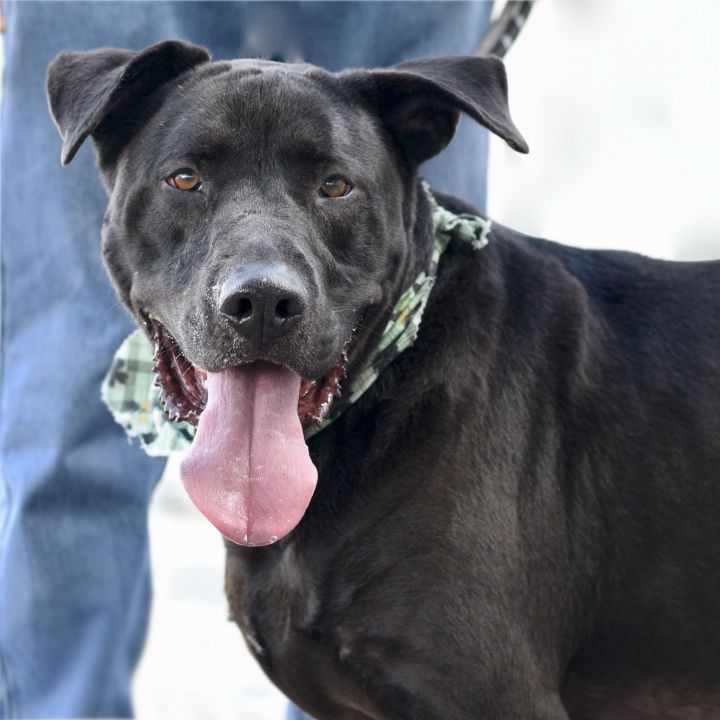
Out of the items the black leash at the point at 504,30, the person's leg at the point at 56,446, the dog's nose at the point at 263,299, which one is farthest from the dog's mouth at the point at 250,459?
the black leash at the point at 504,30

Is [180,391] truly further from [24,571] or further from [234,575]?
[24,571]

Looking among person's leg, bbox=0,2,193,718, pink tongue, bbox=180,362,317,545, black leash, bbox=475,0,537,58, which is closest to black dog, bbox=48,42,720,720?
pink tongue, bbox=180,362,317,545

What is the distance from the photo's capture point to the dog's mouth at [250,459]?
115 inches

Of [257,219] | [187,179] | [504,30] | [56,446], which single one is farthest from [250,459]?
[504,30]

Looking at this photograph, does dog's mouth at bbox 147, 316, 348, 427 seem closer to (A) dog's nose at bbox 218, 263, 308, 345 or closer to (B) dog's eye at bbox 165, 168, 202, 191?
(A) dog's nose at bbox 218, 263, 308, 345

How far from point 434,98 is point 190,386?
2.96ft

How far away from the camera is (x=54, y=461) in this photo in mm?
3908

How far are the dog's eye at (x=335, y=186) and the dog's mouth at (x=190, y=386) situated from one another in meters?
0.37

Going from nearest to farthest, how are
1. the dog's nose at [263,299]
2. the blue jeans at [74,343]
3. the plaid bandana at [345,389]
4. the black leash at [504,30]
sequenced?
the dog's nose at [263,299] → the plaid bandana at [345,389] → the black leash at [504,30] → the blue jeans at [74,343]

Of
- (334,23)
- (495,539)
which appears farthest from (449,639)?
(334,23)

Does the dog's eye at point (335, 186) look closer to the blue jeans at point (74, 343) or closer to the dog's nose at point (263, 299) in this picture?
the dog's nose at point (263, 299)

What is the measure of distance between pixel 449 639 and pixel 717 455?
80cm

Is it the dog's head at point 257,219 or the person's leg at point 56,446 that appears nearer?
the dog's head at point 257,219

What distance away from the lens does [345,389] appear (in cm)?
319
